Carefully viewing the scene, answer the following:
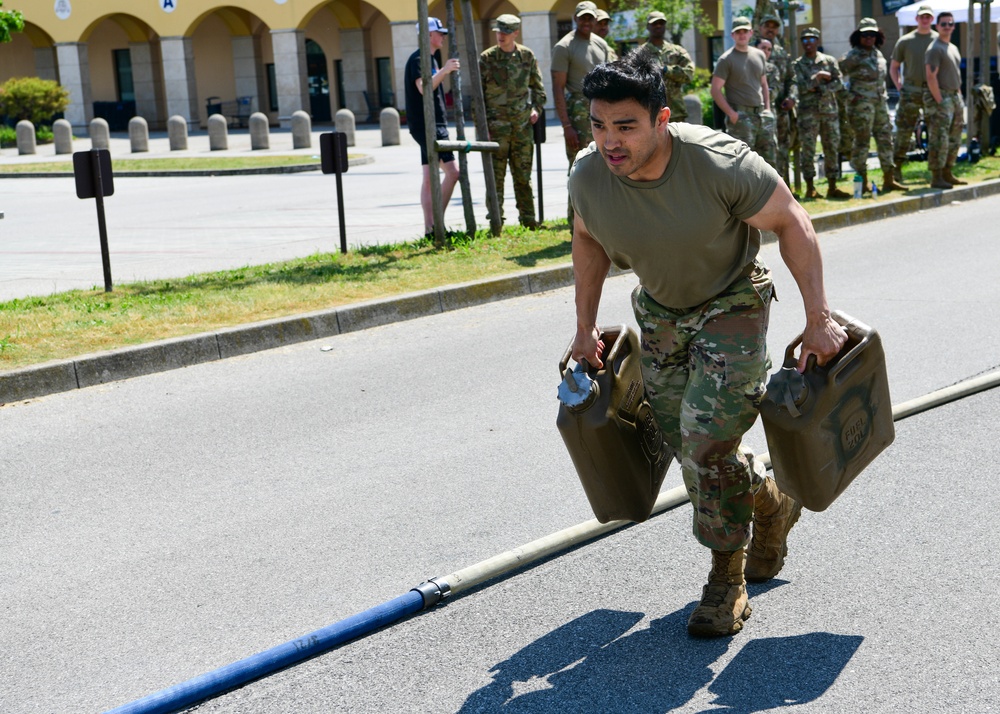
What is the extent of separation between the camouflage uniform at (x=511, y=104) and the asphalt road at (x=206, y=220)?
4.43 feet

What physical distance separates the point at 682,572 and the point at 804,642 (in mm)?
662

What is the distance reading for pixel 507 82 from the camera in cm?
1294

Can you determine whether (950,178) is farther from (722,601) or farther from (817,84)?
(722,601)

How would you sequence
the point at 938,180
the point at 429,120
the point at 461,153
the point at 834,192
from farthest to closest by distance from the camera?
the point at 938,180 < the point at 834,192 < the point at 461,153 < the point at 429,120

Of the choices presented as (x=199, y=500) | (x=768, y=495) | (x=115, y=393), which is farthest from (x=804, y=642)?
(x=115, y=393)

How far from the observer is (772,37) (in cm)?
1512

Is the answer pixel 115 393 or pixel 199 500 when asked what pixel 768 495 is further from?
pixel 115 393

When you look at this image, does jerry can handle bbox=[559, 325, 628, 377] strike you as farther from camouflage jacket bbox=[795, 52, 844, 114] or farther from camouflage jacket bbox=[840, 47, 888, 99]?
camouflage jacket bbox=[840, 47, 888, 99]

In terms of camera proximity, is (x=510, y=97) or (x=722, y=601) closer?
(x=722, y=601)

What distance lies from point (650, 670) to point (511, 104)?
9759mm

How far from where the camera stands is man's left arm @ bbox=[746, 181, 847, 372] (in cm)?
381

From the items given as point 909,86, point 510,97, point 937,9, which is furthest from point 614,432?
point 937,9

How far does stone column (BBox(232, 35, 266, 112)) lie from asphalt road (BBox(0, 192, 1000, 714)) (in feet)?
141

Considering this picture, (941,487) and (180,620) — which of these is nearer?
(180,620)
